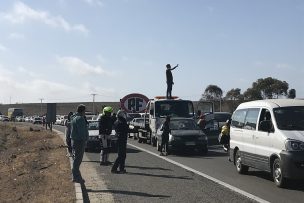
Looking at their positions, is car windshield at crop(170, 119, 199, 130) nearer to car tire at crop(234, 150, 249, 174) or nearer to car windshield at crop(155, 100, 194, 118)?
car windshield at crop(155, 100, 194, 118)

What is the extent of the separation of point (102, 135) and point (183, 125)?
8290 millimetres

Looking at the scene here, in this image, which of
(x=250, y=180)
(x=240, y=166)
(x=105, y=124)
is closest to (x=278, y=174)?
(x=250, y=180)

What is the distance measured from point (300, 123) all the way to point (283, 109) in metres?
0.60

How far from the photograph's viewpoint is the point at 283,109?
13.2 metres

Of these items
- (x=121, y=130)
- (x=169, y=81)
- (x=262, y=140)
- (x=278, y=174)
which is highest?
(x=169, y=81)

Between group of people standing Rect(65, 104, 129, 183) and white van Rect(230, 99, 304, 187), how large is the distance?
10.5ft

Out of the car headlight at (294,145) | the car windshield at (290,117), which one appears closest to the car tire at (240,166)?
the car windshield at (290,117)

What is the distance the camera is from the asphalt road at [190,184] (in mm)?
11342

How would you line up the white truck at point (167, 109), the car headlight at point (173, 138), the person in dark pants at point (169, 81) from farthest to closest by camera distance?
the person in dark pants at point (169, 81)
the white truck at point (167, 109)
the car headlight at point (173, 138)

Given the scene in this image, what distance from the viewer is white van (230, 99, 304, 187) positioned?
12.0m

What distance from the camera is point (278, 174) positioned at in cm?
1252

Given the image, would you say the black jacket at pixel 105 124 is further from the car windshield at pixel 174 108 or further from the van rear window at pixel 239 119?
the car windshield at pixel 174 108

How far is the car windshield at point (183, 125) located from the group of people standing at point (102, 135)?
23.1 ft

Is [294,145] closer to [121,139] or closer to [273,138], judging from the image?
[273,138]
